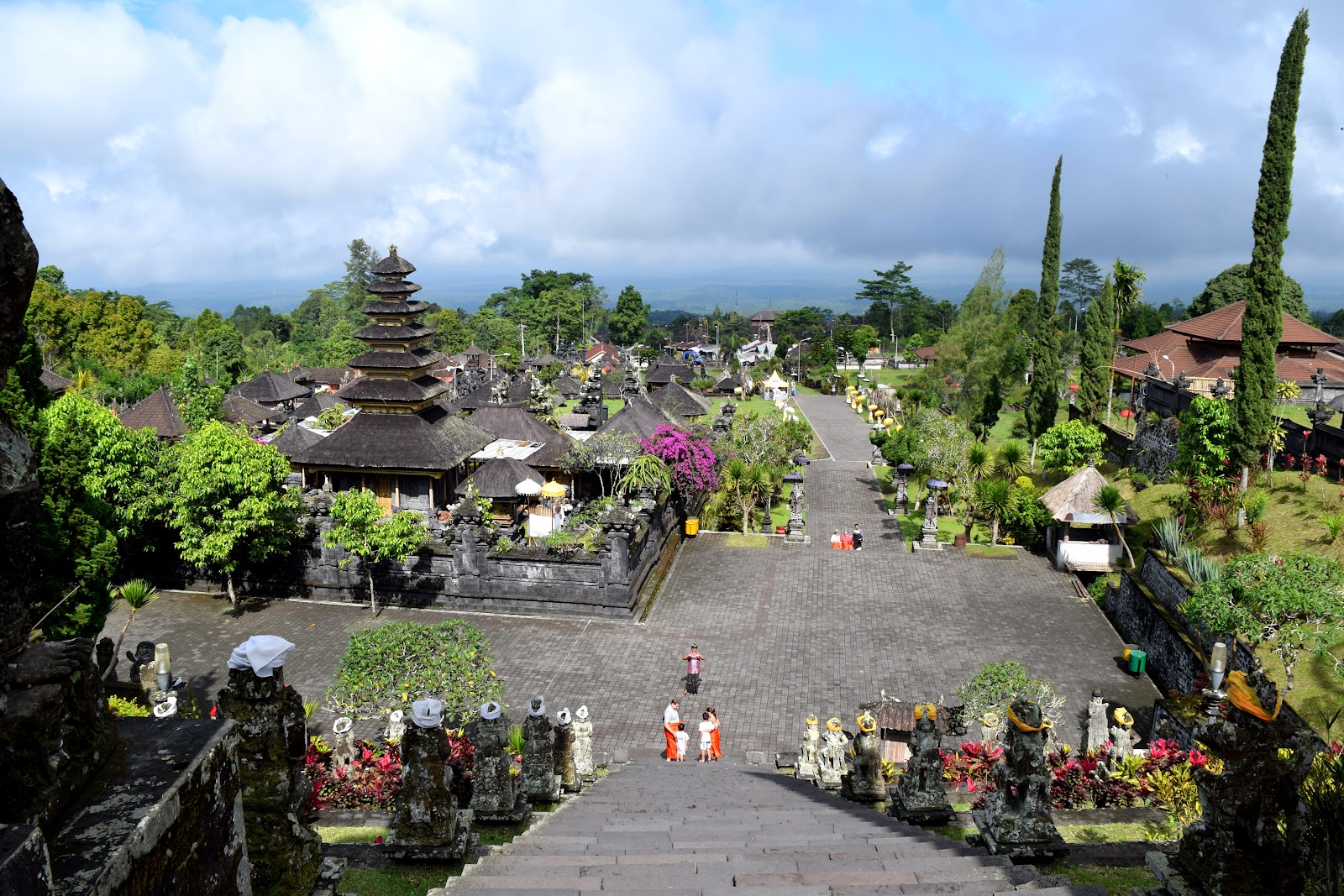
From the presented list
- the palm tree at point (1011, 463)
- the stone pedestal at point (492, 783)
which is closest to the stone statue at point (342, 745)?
the stone pedestal at point (492, 783)

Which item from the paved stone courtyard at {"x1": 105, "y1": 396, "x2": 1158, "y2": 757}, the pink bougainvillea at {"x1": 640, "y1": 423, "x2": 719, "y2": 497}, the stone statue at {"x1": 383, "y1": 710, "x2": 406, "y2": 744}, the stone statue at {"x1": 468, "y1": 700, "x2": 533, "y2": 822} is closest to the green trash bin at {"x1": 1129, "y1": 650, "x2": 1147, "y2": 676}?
the paved stone courtyard at {"x1": 105, "y1": 396, "x2": 1158, "y2": 757}

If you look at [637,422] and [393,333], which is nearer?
[393,333]

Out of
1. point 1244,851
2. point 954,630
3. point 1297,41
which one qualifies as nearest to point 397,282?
point 954,630

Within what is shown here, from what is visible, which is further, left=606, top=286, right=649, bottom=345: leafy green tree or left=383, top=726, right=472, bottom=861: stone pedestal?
left=606, top=286, right=649, bottom=345: leafy green tree

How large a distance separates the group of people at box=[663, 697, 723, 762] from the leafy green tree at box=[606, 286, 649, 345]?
88.1 meters

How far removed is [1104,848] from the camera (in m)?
7.56

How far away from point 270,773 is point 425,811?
2.71m

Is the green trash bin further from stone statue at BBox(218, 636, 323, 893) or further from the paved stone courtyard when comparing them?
stone statue at BBox(218, 636, 323, 893)

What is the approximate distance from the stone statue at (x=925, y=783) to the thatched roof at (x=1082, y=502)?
51.6ft

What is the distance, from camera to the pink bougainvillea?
2573 cm

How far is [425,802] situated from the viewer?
7.14 metres

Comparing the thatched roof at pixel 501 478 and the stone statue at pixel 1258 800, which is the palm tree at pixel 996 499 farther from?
the stone statue at pixel 1258 800

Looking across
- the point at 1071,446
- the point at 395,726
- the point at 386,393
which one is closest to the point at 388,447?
the point at 386,393

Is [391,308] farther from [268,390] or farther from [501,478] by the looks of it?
[268,390]
